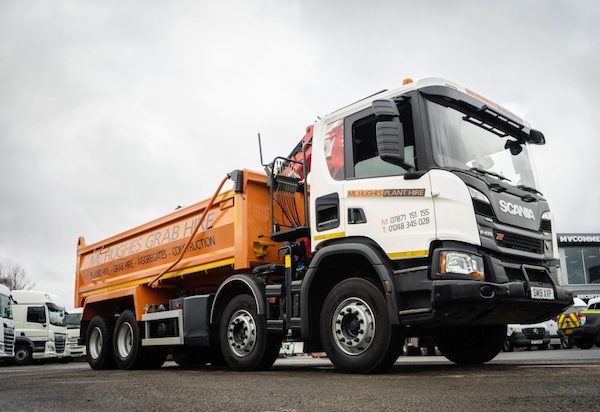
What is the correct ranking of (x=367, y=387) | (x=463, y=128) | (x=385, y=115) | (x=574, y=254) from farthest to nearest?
(x=574, y=254), (x=463, y=128), (x=385, y=115), (x=367, y=387)

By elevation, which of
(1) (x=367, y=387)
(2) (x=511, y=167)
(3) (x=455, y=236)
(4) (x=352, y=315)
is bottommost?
(1) (x=367, y=387)

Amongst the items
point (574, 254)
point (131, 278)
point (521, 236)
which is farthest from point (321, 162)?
point (574, 254)

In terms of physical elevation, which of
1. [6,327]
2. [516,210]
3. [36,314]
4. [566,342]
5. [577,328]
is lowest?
[566,342]

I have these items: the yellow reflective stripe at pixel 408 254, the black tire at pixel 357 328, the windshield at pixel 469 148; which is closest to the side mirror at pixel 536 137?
the windshield at pixel 469 148

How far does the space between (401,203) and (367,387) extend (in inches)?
79.0

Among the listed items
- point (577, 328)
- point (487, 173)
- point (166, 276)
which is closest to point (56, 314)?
point (166, 276)

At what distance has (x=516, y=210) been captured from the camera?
20.5 ft

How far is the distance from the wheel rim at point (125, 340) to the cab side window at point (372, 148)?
17.6 feet

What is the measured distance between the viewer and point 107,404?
436cm

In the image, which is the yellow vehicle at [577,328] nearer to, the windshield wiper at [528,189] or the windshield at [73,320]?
the windshield wiper at [528,189]

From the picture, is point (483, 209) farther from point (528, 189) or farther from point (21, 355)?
point (21, 355)

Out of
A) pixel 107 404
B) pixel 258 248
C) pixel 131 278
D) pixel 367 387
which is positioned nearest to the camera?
pixel 107 404

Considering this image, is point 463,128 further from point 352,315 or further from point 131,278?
point 131,278

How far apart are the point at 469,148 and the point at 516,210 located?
80cm
